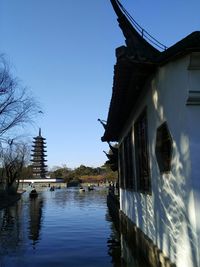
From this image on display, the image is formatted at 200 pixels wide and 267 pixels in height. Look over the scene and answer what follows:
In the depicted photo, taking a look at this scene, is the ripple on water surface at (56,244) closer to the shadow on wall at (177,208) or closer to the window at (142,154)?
the window at (142,154)

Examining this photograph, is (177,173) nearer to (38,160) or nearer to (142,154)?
(142,154)

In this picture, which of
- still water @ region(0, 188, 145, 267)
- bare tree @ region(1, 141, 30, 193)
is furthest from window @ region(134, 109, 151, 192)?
bare tree @ region(1, 141, 30, 193)

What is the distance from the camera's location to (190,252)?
6.37m

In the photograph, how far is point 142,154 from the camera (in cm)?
1159

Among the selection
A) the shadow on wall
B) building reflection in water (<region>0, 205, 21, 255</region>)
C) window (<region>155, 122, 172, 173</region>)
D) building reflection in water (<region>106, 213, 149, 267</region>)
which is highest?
window (<region>155, 122, 172, 173</region>)

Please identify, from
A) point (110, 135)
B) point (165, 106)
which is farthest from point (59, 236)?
point (165, 106)

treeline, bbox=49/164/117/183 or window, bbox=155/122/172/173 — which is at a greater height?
treeline, bbox=49/164/117/183

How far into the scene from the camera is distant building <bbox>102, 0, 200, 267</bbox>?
250 inches

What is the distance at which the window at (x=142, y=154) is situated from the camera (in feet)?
34.6

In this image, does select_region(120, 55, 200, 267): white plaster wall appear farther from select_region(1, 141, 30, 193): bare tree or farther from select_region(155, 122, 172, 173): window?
select_region(1, 141, 30, 193): bare tree

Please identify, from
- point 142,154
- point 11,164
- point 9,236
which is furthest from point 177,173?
point 11,164

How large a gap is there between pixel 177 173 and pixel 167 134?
45.2 inches

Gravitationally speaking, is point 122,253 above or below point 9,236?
below

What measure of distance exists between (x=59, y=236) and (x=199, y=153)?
13.0m
